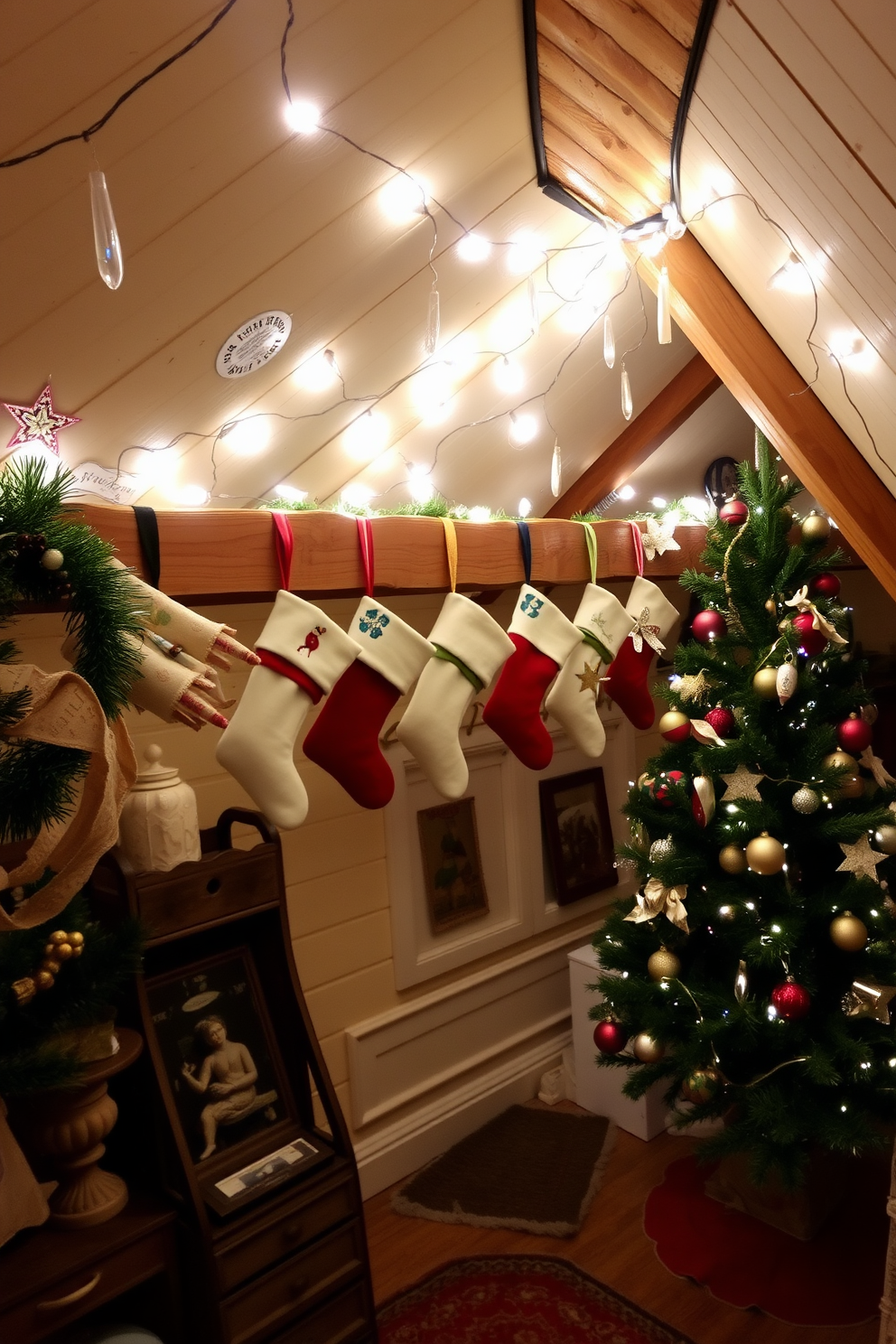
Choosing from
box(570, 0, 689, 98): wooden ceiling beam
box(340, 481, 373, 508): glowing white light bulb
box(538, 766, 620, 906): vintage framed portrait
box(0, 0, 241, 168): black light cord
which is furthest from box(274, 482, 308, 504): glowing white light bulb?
box(538, 766, 620, 906): vintage framed portrait

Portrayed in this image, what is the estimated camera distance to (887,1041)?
6.08 feet

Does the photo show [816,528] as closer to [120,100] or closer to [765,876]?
[765,876]

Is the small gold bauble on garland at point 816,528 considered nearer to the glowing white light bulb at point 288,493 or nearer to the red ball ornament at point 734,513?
the red ball ornament at point 734,513

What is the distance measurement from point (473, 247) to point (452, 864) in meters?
1.74

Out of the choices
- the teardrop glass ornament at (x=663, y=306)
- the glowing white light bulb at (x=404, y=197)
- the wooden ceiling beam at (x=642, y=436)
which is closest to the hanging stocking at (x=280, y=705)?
the glowing white light bulb at (x=404, y=197)

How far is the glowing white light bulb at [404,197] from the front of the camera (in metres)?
1.39

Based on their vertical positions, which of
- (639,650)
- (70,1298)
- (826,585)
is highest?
(826,585)

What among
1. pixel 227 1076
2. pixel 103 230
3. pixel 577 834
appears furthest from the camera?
pixel 577 834

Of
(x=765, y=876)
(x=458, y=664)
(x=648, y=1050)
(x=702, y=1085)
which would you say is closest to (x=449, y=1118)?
(x=648, y=1050)

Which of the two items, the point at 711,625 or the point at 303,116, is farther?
the point at 711,625

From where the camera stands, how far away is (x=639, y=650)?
2.15 meters

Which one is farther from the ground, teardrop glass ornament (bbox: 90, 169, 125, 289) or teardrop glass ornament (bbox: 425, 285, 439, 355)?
teardrop glass ornament (bbox: 425, 285, 439, 355)

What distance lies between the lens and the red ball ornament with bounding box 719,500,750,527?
7.14ft

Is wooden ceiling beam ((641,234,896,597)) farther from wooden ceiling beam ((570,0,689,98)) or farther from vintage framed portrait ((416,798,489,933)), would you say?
vintage framed portrait ((416,798,489,933))
